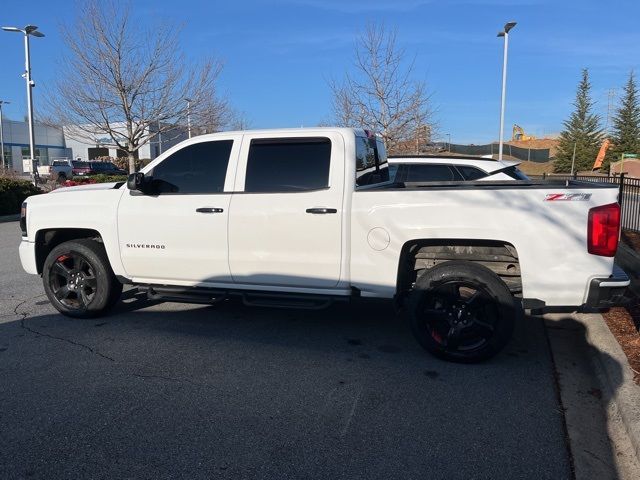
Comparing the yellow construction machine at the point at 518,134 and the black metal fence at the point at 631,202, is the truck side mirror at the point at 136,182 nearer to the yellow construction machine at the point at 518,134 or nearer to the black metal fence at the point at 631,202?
the black metal fence at the point at 631,202

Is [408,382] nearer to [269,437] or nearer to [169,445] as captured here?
[269,437]

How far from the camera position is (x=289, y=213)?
481 centimetres

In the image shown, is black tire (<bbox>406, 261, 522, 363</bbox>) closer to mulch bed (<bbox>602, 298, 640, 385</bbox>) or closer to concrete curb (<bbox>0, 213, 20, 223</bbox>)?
mulch bed (<bbox>602, 298, 640, 385</bbox>)

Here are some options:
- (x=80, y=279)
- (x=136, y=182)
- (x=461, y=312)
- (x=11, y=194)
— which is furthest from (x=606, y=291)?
(x=11, y=194)

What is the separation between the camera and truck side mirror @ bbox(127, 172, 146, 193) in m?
5.18

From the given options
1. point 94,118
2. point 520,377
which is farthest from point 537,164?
point 520,377

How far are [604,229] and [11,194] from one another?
17.8m

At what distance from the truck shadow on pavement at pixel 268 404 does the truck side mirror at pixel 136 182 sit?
1453 millimetres

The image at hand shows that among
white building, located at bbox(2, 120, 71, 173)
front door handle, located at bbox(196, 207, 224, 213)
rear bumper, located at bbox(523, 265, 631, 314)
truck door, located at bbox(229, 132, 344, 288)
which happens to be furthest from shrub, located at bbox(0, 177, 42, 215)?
white building, located at bbox(2, 120, 71, 173)

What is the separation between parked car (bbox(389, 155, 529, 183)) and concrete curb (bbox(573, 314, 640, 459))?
3.49 m

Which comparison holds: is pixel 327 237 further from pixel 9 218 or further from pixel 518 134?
pixel 518 134

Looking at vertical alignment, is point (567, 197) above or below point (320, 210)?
above

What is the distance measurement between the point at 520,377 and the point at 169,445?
109 inches

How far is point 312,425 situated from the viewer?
3555 millimetres
